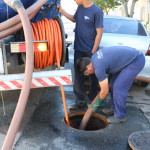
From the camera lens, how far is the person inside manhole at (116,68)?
10.3ft

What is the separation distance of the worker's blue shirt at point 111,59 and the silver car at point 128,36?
1.40 metres

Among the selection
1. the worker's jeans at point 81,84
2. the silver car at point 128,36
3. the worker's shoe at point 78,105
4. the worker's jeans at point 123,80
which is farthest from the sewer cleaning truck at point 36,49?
the silver car at point 128,36

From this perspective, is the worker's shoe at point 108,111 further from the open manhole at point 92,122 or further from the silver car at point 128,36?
the silver car at point 128,36

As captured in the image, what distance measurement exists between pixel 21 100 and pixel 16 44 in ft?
3.55

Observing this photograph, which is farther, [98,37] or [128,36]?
[128,36]

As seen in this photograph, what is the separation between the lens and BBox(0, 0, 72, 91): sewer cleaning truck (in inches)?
120

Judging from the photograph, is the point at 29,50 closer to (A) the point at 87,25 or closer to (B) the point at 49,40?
(B) the point at 49,40

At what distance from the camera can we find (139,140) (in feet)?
10.2

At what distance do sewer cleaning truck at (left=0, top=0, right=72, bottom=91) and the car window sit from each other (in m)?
2.17

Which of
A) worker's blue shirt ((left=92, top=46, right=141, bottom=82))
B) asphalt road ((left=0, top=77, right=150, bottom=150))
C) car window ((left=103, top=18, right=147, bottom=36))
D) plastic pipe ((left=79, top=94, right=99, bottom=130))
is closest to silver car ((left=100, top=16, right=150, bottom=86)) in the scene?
car window ((left=103, top=18, right=147, bottom=36))

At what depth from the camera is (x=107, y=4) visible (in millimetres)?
15695

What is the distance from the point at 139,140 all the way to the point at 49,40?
6.30ft

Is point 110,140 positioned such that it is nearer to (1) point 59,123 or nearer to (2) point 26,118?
(1) point 59,123

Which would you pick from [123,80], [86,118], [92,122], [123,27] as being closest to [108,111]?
[92,122]
